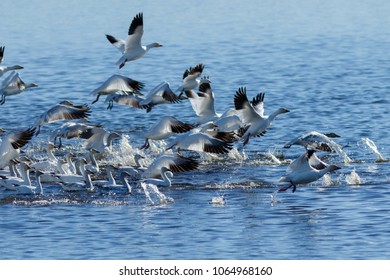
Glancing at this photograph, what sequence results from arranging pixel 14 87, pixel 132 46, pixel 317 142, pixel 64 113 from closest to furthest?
pixel 317 142, pixel 64 113, pixel 132 46, pixel 14 87

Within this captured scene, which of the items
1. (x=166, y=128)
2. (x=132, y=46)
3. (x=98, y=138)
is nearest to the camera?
(x=166, y=128)

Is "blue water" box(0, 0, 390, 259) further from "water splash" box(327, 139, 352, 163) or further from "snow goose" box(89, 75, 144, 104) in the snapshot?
"snow goose" box(89, 75, 144, 104)

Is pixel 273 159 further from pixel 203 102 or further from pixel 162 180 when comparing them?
pixel 162 180

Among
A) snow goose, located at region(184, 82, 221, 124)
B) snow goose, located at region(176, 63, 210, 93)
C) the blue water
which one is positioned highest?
snow goose, located at region(176, 63, 210, 93)

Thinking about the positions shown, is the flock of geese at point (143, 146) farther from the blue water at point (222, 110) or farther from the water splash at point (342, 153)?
the blue water at point (222, 110)

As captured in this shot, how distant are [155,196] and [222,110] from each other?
991 cm

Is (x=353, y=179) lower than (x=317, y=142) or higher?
lower

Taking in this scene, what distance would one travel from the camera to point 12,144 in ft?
60.4

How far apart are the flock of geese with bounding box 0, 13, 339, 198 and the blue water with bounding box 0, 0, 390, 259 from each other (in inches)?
15.8

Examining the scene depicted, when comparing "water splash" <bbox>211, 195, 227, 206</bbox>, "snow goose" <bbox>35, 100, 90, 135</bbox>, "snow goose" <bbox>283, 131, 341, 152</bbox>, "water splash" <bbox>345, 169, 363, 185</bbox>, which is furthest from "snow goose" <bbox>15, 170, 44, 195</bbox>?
"water splash" <bbox>345, 169, 363, 185</bbox>

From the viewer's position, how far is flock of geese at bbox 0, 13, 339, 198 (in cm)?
1798

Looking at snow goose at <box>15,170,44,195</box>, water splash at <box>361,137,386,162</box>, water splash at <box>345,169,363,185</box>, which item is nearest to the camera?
snow goose at <box>15,170,44,195</box>

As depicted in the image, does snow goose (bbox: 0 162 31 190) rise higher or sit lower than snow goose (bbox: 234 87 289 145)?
lower

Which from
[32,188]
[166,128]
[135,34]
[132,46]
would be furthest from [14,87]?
[32,188]
